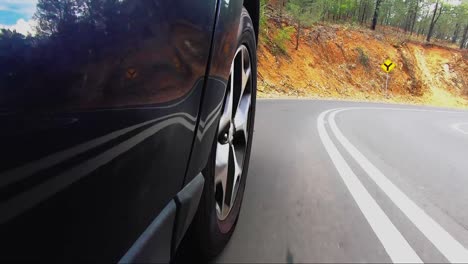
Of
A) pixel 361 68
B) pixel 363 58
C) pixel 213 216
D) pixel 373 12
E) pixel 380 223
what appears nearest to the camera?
pixel 213 216

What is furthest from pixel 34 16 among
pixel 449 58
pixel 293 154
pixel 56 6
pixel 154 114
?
pixel 449 58

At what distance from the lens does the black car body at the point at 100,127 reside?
595mm

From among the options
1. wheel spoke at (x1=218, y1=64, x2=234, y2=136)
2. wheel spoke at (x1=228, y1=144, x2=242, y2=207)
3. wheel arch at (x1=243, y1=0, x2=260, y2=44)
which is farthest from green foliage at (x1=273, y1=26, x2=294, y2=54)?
wheel spoke at (x1=218, y1=64, x2=234, y2=136)

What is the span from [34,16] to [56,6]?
0.04 meters

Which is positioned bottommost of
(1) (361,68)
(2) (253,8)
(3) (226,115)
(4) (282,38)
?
(1) (361,68)

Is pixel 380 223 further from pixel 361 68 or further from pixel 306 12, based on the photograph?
pixel 361 68

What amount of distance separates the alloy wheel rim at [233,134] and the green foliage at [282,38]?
917 inches

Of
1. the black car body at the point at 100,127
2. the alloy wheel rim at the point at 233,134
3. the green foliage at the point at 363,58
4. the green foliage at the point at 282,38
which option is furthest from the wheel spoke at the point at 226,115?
the green foliage at the point at 363,58

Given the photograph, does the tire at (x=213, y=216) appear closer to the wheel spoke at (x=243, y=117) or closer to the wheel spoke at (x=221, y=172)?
the wheel spoke at (x=221, y=172)

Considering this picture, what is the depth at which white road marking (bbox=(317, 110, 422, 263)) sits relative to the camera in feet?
6.17

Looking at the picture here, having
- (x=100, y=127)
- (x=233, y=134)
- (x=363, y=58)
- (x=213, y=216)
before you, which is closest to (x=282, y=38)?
(x=363, y=58)

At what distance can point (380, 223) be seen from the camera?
2.29 metres

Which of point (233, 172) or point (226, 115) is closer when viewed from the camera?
point (226, 115)

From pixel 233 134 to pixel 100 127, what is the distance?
128 cm
